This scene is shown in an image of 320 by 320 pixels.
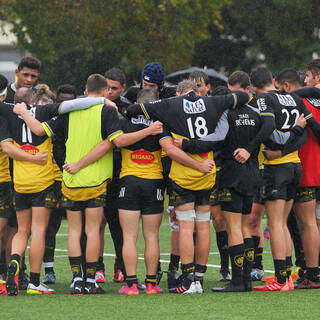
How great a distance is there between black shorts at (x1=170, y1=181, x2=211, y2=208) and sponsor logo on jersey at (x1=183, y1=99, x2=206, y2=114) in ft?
2.46

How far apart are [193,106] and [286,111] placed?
41.2 inches

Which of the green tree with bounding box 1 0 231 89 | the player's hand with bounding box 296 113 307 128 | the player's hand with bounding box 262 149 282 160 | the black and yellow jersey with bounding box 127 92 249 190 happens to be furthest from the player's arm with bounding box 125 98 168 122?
the green tree with bounding box 1 0 231 89

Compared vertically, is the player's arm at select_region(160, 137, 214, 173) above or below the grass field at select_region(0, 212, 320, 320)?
above

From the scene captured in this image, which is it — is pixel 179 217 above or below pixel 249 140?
below

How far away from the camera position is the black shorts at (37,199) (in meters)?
9.23

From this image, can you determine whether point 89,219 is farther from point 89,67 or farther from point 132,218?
point 89,67

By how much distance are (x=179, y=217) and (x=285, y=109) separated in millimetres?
1586

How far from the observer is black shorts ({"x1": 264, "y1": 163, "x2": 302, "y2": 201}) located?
9.22 meters

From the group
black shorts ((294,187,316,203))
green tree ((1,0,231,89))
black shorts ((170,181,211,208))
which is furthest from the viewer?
green tree ((1,0,231,89))

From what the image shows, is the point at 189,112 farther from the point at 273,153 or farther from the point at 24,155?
the point at 24,155

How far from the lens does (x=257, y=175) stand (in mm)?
9266

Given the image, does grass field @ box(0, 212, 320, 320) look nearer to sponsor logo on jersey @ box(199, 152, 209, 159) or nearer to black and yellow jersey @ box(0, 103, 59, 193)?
black and yellow jersey @ box(0, 103, 59, 193)

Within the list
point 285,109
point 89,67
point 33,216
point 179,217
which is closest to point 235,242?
point 179,217

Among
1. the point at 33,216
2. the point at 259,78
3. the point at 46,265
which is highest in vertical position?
the point at 259,78
